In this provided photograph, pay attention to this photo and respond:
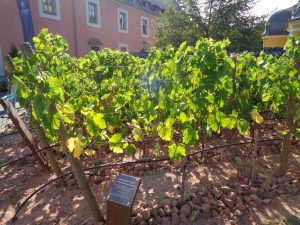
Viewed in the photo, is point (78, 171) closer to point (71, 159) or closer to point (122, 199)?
point (71, 159)

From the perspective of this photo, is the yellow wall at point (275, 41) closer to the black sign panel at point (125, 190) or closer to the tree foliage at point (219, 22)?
the tree foliage at point (219, 22)

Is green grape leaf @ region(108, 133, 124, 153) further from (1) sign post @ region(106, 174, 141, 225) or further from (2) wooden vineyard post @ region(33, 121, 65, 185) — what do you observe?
(2) wooden vineyard post @ region(33, 121, 65, 185)

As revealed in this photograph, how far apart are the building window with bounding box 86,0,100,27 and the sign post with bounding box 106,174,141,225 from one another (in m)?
18.7

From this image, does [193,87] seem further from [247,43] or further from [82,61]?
[247,43]

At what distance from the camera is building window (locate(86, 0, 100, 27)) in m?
19.3

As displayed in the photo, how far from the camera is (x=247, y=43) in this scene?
17891 mm

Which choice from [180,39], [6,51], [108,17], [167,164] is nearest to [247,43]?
[180,39]

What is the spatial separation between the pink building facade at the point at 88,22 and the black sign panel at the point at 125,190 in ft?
45.9

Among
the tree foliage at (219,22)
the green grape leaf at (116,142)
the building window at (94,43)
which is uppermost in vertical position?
the tree foliage at (219,22)

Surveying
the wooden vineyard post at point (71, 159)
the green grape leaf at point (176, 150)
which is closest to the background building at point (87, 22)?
the wooden vineyard post at point (71, 159)

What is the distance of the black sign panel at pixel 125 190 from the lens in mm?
2189

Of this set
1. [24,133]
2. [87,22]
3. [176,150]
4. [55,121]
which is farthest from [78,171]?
[87,22]

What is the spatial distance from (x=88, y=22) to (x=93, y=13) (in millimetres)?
1041

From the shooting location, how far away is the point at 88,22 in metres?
19.3
